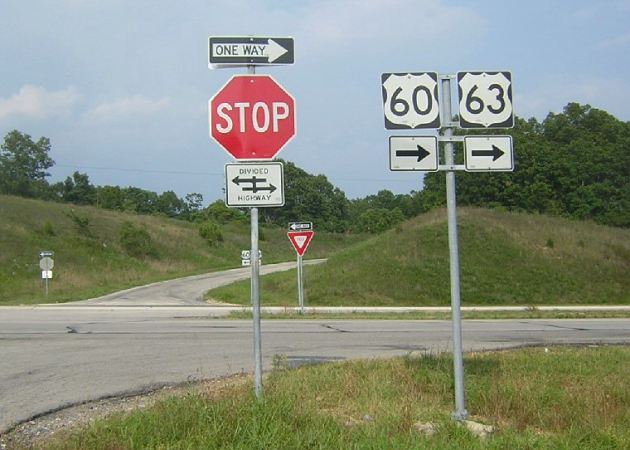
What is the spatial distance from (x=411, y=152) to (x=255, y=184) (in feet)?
4.79

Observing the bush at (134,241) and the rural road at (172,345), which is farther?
the bush at (134,241)

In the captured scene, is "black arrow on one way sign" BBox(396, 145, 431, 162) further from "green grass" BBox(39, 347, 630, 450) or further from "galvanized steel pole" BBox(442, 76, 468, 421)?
"green grass" BBox(39, 347, 630, 450)

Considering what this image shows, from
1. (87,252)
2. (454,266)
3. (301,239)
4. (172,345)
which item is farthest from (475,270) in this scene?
(454,266)

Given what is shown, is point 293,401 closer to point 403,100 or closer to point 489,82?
point 403,100

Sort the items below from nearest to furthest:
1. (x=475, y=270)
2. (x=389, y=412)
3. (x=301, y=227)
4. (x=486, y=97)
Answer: (x=389, y=412) → (x=486, y=97) → (x=301, y=227) → (x=475, y=270)

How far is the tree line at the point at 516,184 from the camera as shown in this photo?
71375 mm

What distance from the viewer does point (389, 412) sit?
6191mm

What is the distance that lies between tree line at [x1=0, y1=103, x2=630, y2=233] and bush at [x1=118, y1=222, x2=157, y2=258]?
934 inches

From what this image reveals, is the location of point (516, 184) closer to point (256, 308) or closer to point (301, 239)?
point (301, 239)

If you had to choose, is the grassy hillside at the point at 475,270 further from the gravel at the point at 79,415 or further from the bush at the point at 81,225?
the gravel at the point at 79,415

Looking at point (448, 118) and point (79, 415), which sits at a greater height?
point (448, 118)

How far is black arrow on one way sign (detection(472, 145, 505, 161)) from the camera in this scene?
646 cm

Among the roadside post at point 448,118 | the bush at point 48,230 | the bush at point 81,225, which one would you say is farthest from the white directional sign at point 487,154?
the bush at point 81,225

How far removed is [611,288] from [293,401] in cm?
3472
